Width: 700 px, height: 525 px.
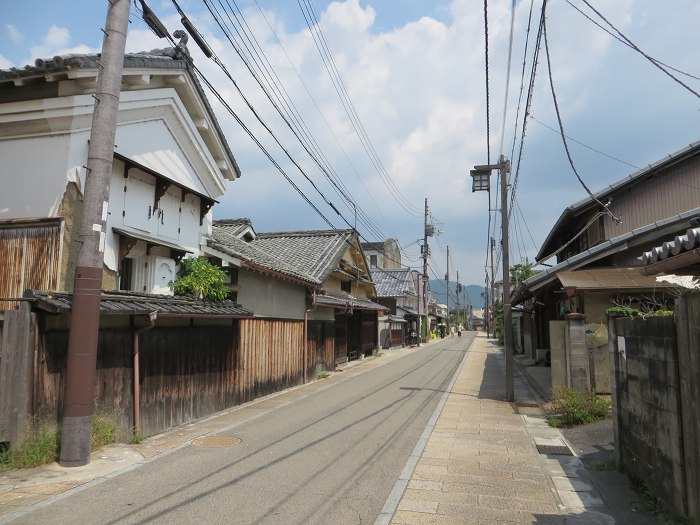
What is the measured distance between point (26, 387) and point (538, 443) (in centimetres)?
882

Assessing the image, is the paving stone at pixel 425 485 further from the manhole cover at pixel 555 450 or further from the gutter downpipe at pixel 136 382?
the gutter downpipe at pixel 136 382

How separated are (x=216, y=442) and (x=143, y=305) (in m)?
2.88

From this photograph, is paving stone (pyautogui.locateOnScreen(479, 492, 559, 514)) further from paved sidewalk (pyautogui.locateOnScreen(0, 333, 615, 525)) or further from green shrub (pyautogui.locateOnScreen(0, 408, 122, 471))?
green shrub (pyautogui.locateOnScreen(0, 408, 122, 471))

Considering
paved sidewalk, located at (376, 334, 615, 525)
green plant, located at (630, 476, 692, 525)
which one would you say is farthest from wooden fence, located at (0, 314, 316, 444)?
green plant, located at (630, 476, 692, 525)

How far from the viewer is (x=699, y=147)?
1609 centimetres

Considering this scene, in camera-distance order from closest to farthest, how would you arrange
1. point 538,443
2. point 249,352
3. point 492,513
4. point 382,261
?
point 492,513 → point 538,443 → point 249,352 → point 382,261

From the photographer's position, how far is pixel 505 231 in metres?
15.8

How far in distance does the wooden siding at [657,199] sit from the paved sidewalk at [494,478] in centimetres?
909

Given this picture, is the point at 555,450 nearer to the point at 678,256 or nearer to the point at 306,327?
the point at 678,256

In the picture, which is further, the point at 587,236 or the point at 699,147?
the point at 587,236

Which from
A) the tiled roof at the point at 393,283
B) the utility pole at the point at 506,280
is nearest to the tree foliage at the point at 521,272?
the tiled roof at the point at 393,283

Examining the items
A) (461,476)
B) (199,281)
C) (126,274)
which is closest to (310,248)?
(199,281)

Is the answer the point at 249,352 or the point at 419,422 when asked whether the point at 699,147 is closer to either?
the point at 419,422

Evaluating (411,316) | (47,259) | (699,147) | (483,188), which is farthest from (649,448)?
(411,316)
